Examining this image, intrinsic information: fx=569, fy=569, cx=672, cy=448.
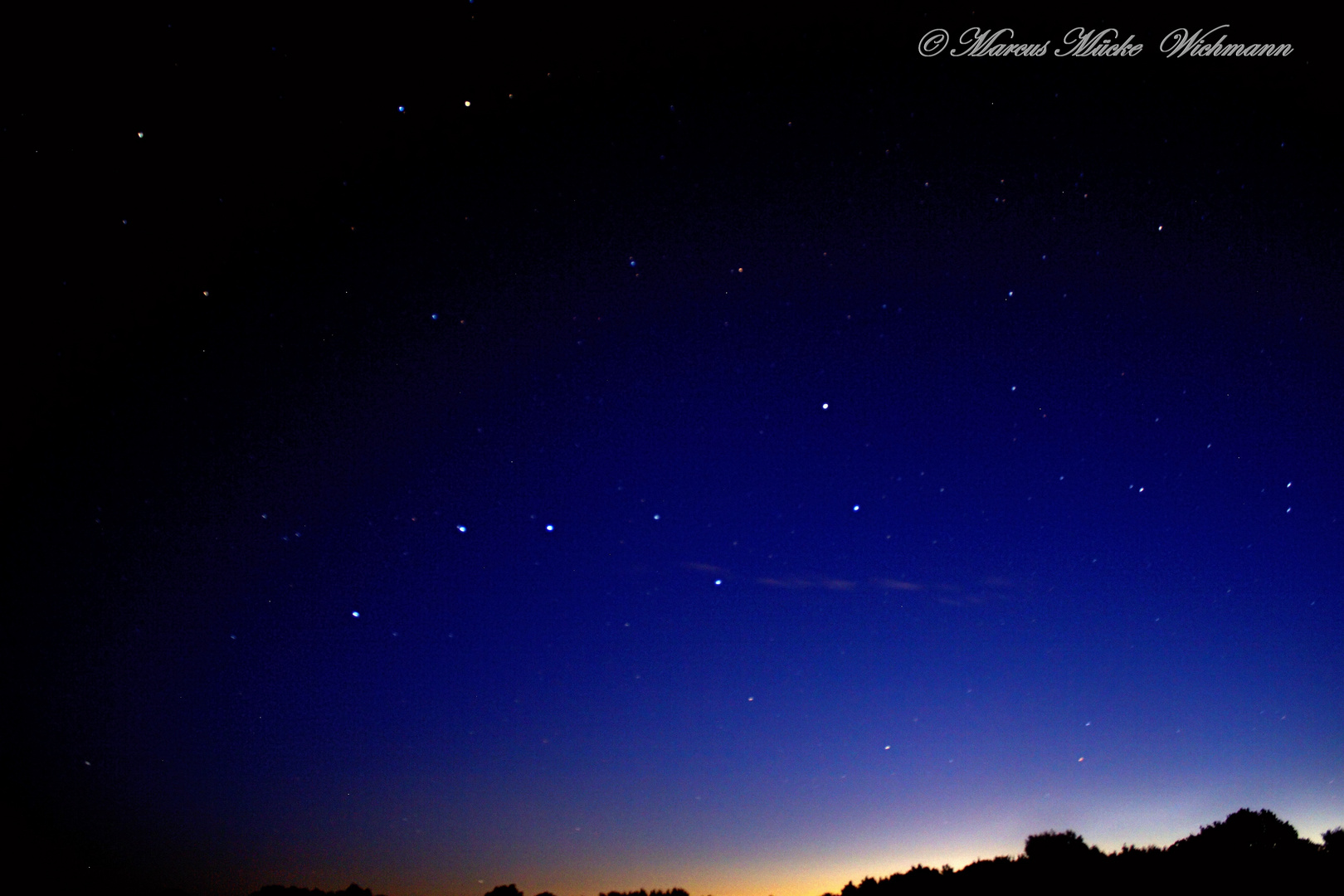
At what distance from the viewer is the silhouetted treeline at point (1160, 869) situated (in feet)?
36.9

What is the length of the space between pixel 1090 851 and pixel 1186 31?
18674mm

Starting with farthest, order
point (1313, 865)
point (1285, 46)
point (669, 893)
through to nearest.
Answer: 1. point (669, 893)
2. point (1313, 865)
3. point (1285, 46)

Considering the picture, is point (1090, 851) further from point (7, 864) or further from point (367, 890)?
point (7, 864)

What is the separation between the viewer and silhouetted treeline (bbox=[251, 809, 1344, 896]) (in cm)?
1126

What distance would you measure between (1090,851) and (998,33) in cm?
1933

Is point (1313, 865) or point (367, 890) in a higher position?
point (1313, 865)

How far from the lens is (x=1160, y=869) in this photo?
40.2 feet

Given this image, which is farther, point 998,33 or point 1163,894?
point 1163,894

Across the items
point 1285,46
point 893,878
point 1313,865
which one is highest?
point 1285,46

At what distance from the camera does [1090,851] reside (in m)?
15.2

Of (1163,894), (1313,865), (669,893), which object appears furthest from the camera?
(669,893)

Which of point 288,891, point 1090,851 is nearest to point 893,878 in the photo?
point 1090,851

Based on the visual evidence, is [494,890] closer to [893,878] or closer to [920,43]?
[893,878]

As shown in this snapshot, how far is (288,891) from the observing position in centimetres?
1580
